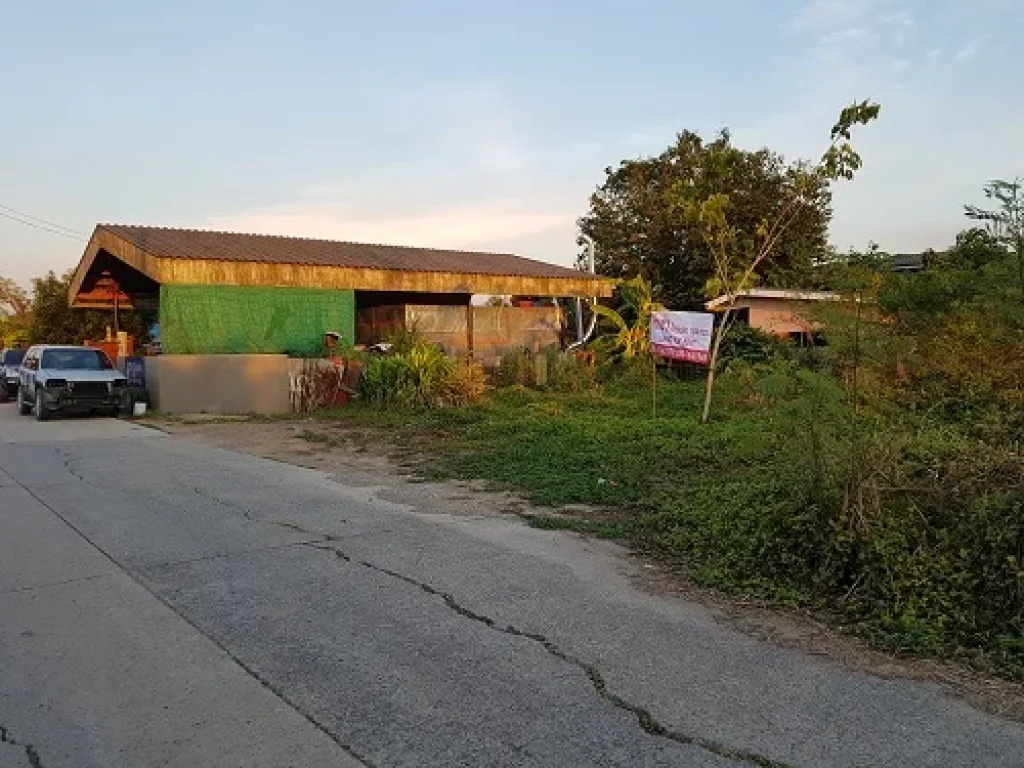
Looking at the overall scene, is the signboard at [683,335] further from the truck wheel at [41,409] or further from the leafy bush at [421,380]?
the truck wheel at [41,409]

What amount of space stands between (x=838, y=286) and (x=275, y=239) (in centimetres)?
1921

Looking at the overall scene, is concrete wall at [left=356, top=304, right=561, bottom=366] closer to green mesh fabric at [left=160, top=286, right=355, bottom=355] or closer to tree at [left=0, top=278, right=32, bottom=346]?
green mesh fabric at [left=160, top=286, right=355, bottom=355]

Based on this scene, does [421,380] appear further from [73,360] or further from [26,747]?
[26,747]

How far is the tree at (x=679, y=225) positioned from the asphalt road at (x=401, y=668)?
86.1ft

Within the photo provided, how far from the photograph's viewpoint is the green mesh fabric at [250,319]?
66.6 ft

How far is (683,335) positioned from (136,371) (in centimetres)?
1543

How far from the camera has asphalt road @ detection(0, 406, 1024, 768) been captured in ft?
11.5

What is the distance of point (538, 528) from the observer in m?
7.57

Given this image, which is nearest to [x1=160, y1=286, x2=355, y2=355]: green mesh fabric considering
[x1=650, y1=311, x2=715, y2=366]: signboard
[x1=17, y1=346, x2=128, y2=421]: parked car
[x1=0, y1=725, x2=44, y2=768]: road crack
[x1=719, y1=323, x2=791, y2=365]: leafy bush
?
[x1=17, y1=346, x2=128, y2=421]: parked car

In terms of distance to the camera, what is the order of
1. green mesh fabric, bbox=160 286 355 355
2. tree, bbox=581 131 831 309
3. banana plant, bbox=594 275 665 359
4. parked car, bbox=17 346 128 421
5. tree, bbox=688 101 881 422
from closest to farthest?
tree, bbox=688 101 881 422
parked car, bbox=17 346 128 421
green mesh fabric, bbox=160 286 355 355
banana plant, bbox=594 275 665 359
tree, bbox=581 131 831 309

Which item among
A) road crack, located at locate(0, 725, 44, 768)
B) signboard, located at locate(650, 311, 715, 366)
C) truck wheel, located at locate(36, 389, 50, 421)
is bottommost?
road crack, located at locate(0, 725, 44, 768)

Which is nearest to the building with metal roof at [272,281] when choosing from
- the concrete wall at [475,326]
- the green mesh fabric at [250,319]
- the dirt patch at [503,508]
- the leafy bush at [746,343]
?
the green mesh fabric at [250,319]

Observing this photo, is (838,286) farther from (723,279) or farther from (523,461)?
(523,461)

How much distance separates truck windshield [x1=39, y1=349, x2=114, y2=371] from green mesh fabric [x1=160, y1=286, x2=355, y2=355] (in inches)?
68.7
